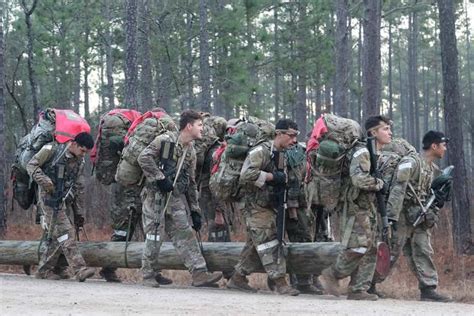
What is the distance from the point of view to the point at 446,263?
13.8 metres

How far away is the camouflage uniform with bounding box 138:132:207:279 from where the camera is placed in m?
10.2

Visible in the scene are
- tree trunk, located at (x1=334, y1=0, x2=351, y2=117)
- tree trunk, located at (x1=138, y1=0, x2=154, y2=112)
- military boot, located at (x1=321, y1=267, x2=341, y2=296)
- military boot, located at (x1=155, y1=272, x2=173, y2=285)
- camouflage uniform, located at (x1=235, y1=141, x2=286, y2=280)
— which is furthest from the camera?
tree trunk, located at (x1=138, y1=0, x2=154, y2=112)

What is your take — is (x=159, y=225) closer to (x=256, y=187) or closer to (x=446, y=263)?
(x=256, y=187)

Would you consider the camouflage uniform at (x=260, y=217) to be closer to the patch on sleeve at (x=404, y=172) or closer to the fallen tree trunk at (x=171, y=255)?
the fallen tree trunk at (x=171, y=255)

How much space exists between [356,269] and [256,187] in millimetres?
1602

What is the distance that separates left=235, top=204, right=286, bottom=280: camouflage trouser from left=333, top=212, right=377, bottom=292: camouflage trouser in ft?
2.53

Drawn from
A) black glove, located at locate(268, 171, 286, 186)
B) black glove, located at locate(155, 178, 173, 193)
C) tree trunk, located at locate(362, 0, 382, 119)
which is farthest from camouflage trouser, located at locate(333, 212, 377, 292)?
tree trunk, located at locate(362, 0, 382, 119)

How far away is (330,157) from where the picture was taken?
923cm

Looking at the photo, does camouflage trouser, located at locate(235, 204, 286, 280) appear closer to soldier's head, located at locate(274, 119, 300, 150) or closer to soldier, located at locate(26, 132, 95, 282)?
soldier's head, located at locate(274, 119, 300, 150)

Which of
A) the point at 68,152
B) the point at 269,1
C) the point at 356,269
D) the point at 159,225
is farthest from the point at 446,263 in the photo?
the point at 269,1

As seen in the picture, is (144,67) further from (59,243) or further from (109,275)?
(59,243)

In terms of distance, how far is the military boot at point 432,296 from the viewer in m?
9.79

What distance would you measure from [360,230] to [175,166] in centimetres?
266

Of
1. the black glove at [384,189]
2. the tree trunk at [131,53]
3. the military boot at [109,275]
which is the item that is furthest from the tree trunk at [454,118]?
the military boot at [109,275]
